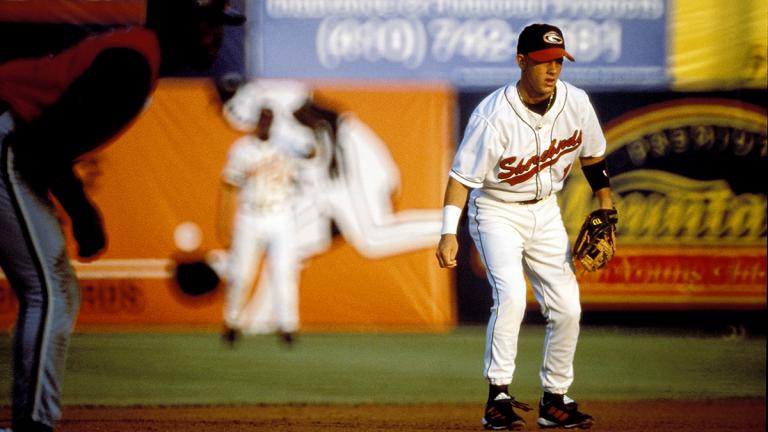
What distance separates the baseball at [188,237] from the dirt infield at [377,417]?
12.9 ft

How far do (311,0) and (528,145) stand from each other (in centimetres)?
594

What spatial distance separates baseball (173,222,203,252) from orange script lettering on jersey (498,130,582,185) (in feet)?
18.2

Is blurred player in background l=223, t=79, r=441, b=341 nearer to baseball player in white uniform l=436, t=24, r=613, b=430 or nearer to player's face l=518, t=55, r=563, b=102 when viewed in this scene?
baseball player in white uniform l=436, t=24, r=613, b=430

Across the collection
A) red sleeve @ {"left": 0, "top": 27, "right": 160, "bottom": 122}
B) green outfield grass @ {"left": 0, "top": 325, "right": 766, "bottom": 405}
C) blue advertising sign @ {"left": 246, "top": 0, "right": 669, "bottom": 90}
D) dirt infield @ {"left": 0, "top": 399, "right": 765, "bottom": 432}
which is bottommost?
green outfield grass @ {"left": 0, "top": 325, "right": 766, "bottom": 405}

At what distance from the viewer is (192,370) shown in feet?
26.3

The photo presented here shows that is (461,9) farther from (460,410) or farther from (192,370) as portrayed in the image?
(460,410)

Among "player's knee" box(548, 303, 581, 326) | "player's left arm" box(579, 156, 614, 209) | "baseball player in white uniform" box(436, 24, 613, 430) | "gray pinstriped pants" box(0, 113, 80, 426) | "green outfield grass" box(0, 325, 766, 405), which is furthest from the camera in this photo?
"green outfield grass" box(0, 325, 766, 405)

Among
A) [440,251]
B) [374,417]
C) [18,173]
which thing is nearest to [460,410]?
[374,417]

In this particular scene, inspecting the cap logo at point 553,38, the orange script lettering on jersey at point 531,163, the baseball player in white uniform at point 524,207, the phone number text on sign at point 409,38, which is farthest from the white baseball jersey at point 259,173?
the cap logo at point 553,38

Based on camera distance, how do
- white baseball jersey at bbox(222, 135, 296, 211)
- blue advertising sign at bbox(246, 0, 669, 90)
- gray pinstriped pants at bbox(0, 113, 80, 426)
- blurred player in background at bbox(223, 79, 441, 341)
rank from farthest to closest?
1. blue advertising sign at bbox(246, 0, 669, 90)
2. blurred player in background at bbox(223, 79, 441, 341)
3. white baseball jersey at bbox(222, 135, 296, 211)
4. gray pinstriped pants at bbox(0, 113, 80, 426)

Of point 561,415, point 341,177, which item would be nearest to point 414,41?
point 341,177

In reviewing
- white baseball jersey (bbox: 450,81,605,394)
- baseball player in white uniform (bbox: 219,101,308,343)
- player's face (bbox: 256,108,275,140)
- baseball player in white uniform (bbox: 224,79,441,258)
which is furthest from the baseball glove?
player's face (bbox: 256,108,275,140)

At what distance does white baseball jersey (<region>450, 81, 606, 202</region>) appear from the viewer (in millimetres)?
5012

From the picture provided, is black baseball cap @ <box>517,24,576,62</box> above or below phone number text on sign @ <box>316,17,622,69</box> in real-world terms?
below
